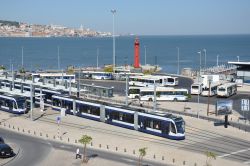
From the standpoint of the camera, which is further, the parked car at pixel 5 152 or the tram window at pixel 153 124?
the tram window at pixel 153 124

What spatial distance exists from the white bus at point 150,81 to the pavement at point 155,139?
25082 mm

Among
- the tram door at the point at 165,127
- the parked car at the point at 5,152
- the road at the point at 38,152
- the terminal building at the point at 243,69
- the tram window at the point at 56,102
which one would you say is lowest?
the road at the point at 38,152

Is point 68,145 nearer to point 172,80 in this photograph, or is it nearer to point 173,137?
point 173,137

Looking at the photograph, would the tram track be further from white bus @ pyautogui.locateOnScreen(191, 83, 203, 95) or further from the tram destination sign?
white bus @ pyautogui.locateOnScreen(191, 83, 203, 95)

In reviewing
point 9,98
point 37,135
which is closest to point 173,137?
point 37,135

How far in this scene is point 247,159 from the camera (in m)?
33.1

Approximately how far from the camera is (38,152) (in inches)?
1367

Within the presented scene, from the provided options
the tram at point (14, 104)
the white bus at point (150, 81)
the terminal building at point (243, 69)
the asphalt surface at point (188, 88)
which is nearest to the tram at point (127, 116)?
the tram at point (14, 104)

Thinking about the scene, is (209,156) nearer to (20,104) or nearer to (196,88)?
(20,104)

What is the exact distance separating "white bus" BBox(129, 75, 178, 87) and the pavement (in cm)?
2508

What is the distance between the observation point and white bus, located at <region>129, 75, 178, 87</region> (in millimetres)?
73375

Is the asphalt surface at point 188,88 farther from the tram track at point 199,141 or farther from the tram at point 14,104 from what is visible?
the tram at point 14,104

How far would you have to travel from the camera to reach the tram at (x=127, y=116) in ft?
128

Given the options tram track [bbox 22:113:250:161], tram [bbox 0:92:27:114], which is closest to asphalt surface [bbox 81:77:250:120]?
tram track [bbox 22:113:250:161]
